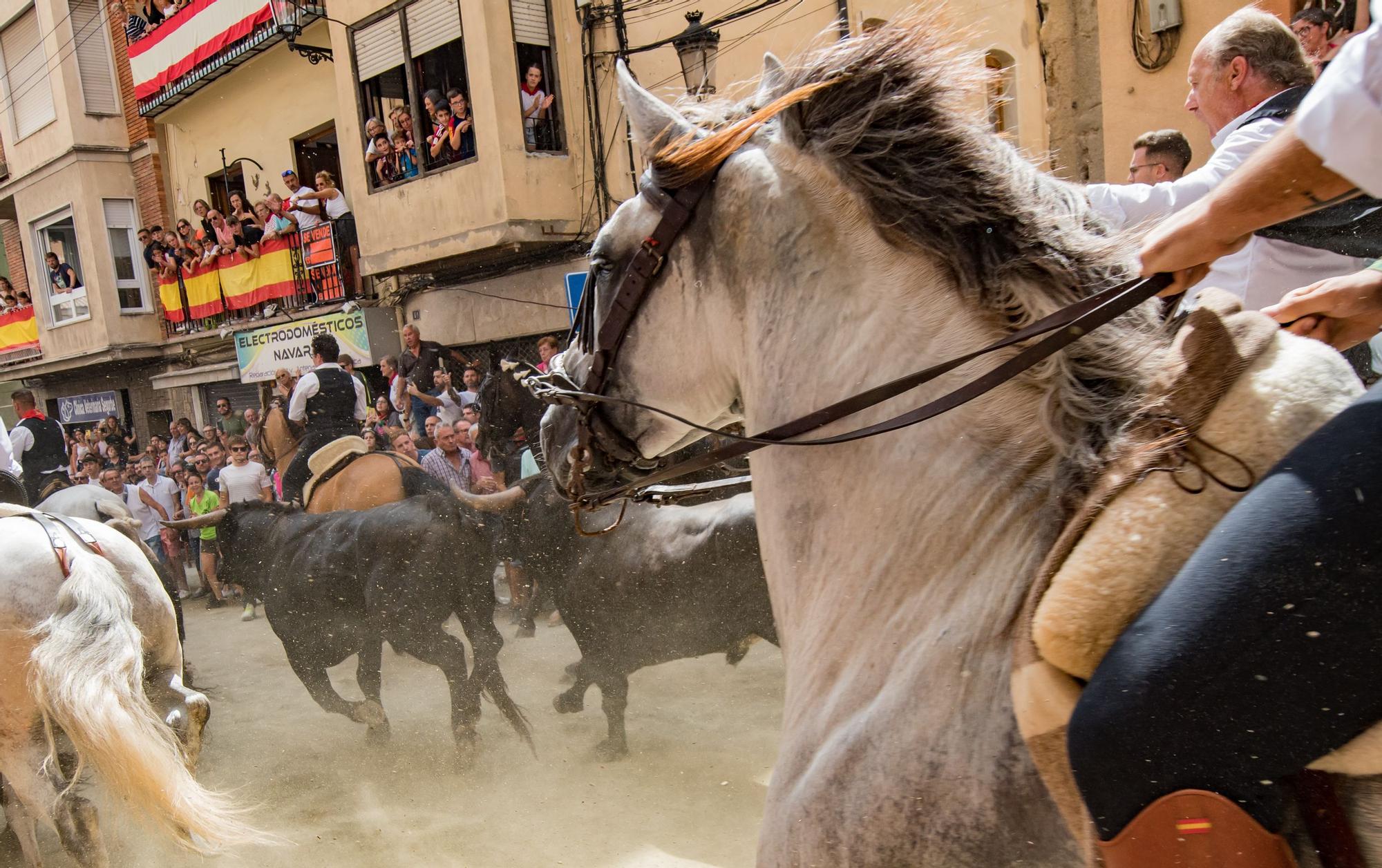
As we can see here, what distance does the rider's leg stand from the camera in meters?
1.07

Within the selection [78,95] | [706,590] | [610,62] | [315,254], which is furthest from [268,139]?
[706,590]

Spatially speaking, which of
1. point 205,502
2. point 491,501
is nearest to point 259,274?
point 205,502

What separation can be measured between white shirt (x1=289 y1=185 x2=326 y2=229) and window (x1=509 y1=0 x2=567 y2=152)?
A: 15.0 ft

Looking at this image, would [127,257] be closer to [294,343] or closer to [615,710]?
[294,343]

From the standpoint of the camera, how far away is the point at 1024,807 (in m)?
1.31

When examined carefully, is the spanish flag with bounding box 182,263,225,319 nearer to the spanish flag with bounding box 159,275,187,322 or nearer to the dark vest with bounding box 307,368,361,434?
the spanish flag with bounding box 159,275,187,322

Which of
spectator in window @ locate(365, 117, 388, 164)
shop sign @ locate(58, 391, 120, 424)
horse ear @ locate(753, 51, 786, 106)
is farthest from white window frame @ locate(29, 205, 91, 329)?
horse ear @ locate(753, 51, 786, 106)

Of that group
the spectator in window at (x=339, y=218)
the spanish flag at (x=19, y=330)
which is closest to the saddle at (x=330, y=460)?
the spectator in window at (x=339, y=218)

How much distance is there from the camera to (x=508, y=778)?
5078mm

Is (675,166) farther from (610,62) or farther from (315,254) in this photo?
(315,254)

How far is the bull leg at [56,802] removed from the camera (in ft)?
13.1

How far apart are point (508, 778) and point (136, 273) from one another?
20104 millimetres

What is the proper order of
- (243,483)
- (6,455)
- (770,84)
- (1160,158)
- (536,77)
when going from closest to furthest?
(770,84), (1160,158), (6,455), (243,483), (536,77)

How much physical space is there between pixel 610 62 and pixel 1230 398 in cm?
1209
